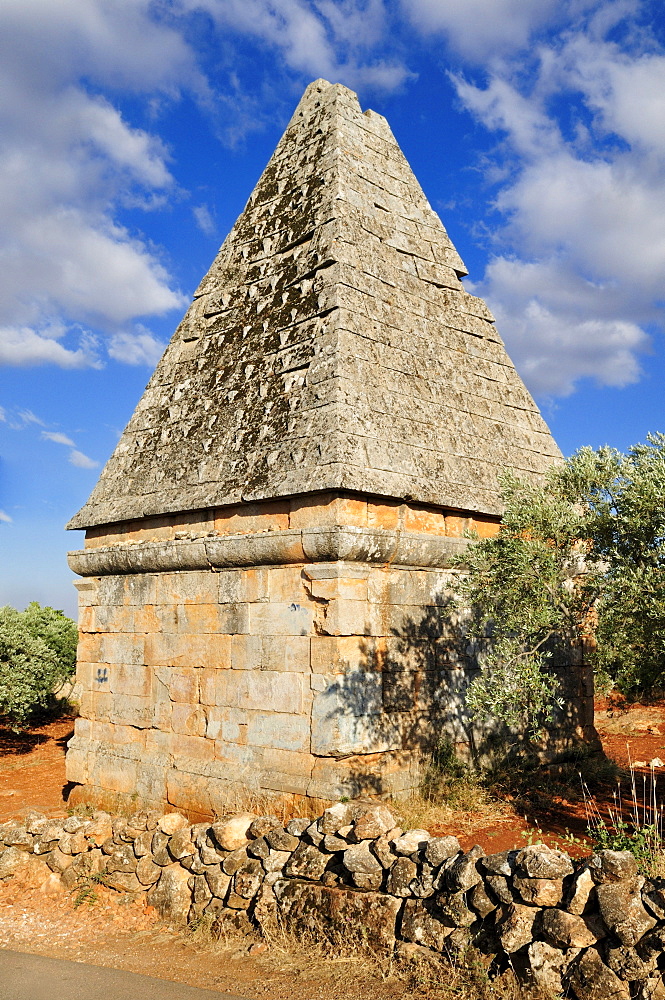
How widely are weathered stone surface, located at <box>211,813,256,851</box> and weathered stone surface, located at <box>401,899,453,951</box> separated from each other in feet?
5.50

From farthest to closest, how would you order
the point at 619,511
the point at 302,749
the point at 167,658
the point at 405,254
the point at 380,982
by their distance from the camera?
the point at 405,254, the point at 167,658, the point at 302,749, the point at 619,511, the point at 380,982

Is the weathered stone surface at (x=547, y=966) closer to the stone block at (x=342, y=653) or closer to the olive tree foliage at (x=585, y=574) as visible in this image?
the olive tree foliage at (x=585, y=574)

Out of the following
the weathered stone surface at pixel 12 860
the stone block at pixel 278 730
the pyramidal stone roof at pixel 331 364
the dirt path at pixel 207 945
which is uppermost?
the pyramidal stone roof at pixel 331 364

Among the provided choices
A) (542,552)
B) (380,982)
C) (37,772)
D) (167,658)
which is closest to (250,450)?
(167,658)

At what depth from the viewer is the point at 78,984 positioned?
5.38 m

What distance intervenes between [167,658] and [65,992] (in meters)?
3.23

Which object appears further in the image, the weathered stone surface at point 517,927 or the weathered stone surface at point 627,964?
the weathered stone surface at point 517,927

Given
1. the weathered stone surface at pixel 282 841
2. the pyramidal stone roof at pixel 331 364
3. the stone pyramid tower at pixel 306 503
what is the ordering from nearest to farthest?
1. the weathered stone surface at pixel 282 841
2. the stone pyramid tower at pixel 306 503
3. the pyramidal stone roof at pixel 331 364

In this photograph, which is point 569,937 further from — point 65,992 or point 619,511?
point 65,992

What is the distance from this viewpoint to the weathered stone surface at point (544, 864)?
4.43 metres

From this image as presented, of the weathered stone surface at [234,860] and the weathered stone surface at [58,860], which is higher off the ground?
the weathered stone surface at [234,860]

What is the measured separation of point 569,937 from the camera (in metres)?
4.21

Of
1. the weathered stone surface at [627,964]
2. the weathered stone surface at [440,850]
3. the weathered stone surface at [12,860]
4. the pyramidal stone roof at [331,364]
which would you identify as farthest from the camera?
the weathered stone surface at [12,860]

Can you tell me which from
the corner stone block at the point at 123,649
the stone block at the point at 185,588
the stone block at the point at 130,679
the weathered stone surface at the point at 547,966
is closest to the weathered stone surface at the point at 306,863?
the weathered stone surface at the point at 547,966
